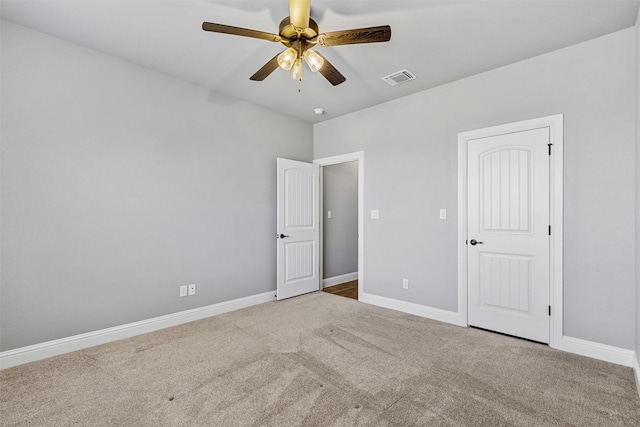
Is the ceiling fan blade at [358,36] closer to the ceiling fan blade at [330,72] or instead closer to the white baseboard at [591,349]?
the ceiling fan blade at [330,72]

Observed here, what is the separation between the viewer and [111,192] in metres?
2.86

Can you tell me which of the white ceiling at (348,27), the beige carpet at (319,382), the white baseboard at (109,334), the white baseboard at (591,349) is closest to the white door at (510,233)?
the white baseboard at (591,349)

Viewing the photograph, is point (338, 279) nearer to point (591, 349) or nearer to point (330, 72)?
point (591, 349)

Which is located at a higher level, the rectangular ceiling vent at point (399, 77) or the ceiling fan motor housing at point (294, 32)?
the rectangular ceiling vent at point (399, 77)

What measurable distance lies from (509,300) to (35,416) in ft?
12.5

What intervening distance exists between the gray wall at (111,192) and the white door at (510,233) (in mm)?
2724

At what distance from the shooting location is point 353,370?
7.56 feet

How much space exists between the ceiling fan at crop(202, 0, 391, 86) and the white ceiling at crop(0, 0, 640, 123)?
0.88 feet

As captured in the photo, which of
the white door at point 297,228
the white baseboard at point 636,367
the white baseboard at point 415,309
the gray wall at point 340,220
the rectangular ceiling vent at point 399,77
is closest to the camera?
the white baseboard at point 636,367

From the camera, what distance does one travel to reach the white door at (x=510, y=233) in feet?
9.12

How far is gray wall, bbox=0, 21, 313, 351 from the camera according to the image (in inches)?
95.4

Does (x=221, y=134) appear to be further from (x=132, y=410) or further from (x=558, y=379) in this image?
(x=558, y=379)

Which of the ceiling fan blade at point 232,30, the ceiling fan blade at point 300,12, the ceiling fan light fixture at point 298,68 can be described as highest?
the ceiling fan blade at point 300,12

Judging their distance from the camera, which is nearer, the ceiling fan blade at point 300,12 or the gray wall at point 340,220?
the ceiling fan blade at point 300,12
